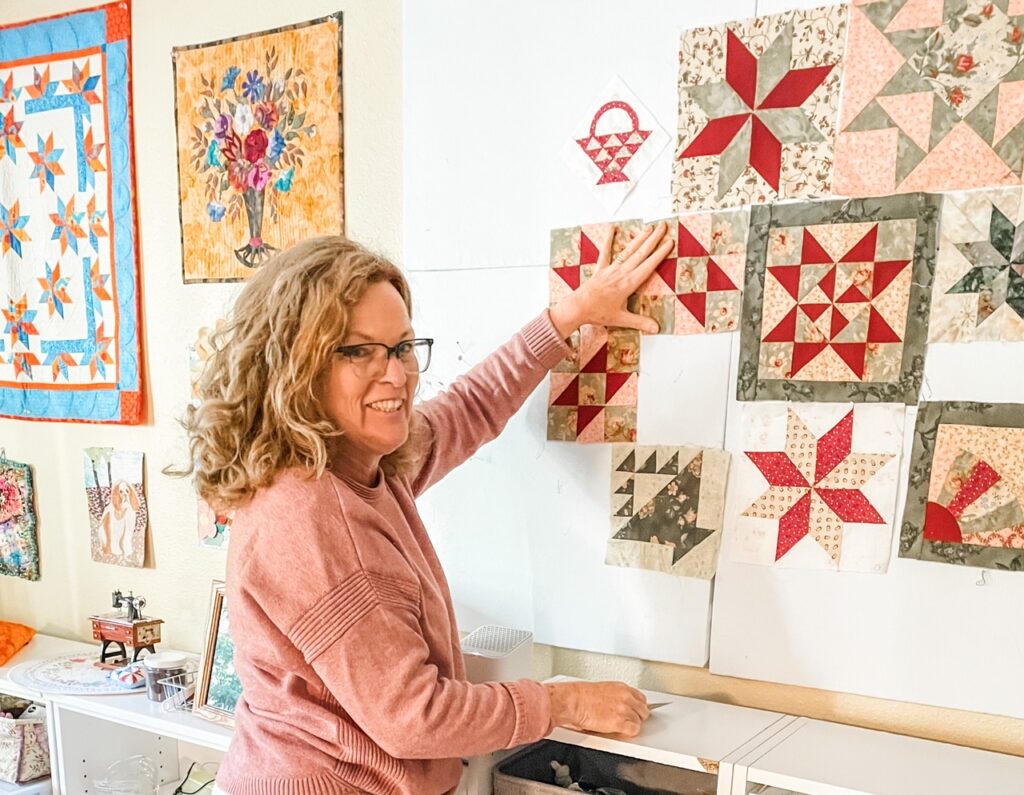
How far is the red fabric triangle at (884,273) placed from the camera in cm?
121

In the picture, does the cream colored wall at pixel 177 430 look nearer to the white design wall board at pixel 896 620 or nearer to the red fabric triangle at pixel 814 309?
the white design wall board at pixel 896 620

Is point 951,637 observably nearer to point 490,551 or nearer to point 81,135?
point 490,551

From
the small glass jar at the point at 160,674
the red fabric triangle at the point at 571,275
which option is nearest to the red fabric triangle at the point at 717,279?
the red fabric triangle at the point at 571,275

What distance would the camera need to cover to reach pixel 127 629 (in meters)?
1.87

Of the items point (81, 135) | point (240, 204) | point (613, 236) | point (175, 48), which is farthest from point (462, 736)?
point (81, 135)

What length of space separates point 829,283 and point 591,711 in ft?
2.33

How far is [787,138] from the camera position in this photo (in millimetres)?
1267

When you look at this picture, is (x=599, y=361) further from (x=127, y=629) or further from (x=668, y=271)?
(x=127, y=629)

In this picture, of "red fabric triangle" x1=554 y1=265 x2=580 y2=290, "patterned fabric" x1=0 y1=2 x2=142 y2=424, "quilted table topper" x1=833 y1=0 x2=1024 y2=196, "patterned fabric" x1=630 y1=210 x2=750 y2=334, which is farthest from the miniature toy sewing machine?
"quilted table topper" x1=833 y1=0 x2=1024 y2=196

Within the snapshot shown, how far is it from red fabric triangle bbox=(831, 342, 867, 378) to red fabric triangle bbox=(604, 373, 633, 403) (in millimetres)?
338

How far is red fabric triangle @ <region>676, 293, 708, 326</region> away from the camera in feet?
4.41

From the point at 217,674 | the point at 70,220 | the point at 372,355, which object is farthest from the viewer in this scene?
A: the point at 70,220

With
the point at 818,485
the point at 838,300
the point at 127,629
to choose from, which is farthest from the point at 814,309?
the point at 127,629

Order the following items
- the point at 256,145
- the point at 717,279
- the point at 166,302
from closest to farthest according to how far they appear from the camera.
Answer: the point at 717,279 → the point at 256,145 → the point at 166,302
